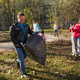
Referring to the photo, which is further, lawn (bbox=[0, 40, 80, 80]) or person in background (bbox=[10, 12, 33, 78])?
lawn (bbox=[0, 40, 80, 80])

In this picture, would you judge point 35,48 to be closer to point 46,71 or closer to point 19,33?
point 19,33

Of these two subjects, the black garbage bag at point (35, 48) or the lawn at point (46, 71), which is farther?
the lawn at point (46, 71)

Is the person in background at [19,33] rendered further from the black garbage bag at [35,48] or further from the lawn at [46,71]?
the lawn at [46,71]

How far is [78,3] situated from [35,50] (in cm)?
692

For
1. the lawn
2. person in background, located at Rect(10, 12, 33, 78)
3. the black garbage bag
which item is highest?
person in background, located at Rect(10, 12, 33, 78)

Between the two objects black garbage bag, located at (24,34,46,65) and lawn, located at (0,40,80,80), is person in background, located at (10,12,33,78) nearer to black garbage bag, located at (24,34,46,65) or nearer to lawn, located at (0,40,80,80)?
black garbage bag, located at (24,34,46,65)

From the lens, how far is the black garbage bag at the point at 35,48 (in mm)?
2766

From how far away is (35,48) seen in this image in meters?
2.83

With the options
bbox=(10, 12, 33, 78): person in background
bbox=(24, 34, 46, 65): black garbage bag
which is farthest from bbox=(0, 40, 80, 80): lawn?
bbox=(10, 12, 33, 78): person in background

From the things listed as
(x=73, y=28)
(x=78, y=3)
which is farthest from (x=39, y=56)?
(x=78, y=3)

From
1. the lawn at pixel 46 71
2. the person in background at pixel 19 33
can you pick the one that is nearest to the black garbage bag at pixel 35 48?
the person in background at pixel 19 33

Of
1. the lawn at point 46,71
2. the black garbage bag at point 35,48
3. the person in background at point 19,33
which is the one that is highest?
the person in background at point 19,33

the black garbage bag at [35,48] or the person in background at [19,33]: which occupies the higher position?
the person in background at [19,33]

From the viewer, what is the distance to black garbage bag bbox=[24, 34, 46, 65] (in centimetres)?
277
